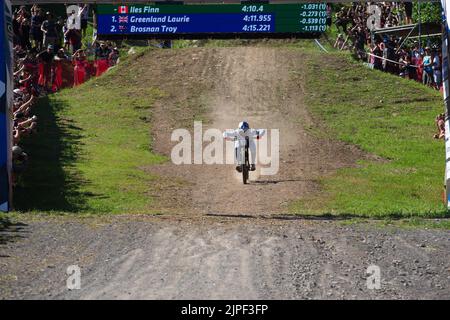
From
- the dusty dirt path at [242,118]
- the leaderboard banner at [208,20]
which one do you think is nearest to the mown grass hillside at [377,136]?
the dusty dirt path at [242,118]

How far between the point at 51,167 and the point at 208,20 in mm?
6489

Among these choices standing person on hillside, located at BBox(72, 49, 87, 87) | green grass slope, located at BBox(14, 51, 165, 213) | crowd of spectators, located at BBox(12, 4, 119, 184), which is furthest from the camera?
standing person on hillside, located at BBox(72, 49, 87, 87)

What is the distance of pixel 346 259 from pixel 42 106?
75.3ft

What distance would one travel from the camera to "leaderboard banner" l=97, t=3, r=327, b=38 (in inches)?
864

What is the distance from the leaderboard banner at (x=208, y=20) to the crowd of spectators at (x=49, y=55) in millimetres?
4883

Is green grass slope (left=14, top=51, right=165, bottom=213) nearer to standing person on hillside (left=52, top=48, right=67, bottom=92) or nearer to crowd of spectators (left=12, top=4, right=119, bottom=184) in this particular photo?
standing person on hillside (left=52, top=48, right=67, bottom=92)

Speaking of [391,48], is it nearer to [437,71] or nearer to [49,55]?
[437,71]

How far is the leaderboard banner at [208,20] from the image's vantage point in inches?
864

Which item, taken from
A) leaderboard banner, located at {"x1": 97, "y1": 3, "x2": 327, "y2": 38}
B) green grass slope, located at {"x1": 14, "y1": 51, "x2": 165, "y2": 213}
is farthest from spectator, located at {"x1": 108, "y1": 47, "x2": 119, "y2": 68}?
leaderboard banner, located at {"x1": 97, "y1": 3, "x2": 327, "y2": 38}

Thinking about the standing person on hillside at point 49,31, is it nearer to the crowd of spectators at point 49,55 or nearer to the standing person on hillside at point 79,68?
the crowd of spectators at point 49,55

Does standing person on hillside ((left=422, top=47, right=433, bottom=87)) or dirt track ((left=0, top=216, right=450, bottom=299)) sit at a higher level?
standing person on hillside ((left=422, top=47, right=433, bottom=87))

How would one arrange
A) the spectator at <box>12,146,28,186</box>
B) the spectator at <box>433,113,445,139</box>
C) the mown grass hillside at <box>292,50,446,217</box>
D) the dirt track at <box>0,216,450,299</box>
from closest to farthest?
the dirt track at <box>0,216,450,299</box> < the spectator at <box>12,146,28,186</box> < the mown grass hillside at <box>292,50,446,217</box> < the spectator at <box>433,113,445,139</box>

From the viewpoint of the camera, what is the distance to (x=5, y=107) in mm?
18797
